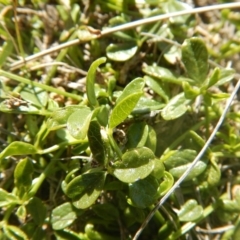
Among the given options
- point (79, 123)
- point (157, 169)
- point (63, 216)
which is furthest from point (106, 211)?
point (79, 123)

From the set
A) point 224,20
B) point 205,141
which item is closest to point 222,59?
point 224,20

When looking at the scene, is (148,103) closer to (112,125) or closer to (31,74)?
(112,125)

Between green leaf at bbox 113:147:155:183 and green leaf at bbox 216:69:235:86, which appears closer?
green leaf at bbox 113:147:155:183

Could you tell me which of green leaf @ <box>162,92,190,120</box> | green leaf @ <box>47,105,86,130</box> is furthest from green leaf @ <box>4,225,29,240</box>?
green leaf @ <box>162,92,190,120</box>

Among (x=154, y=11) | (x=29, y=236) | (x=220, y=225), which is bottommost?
(x=220, y=225)

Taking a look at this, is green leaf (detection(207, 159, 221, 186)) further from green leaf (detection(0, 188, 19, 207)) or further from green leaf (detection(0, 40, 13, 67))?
green leaf (detection(0, 40, 13, 67))

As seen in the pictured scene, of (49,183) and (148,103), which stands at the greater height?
(148,103)
